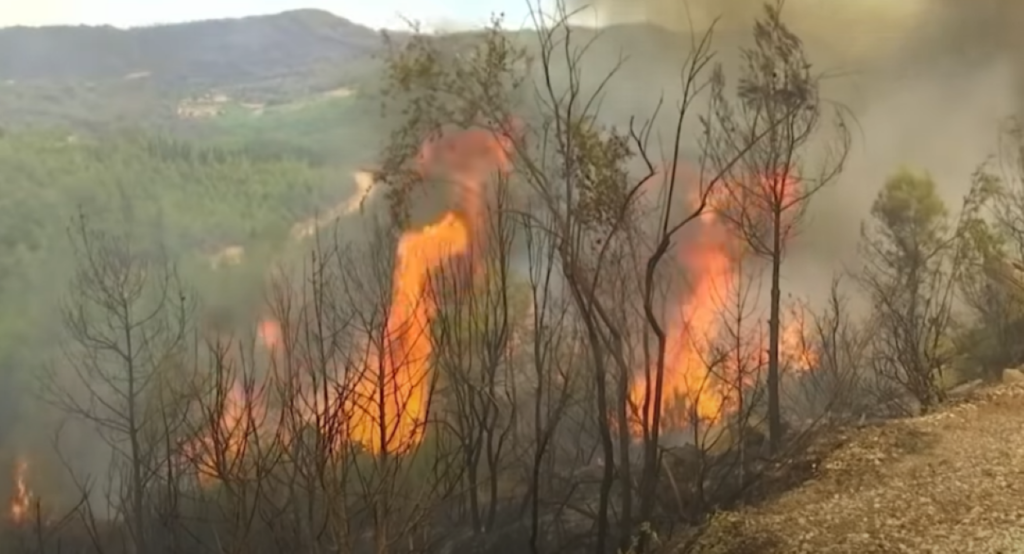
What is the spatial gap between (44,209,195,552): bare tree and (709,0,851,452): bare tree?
548 cm

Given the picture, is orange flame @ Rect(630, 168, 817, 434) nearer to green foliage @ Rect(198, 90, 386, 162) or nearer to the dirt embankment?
the dirt embankment

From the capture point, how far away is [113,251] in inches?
340

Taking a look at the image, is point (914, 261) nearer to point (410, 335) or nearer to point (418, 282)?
point (418, 282)

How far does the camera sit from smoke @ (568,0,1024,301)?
10352 mm

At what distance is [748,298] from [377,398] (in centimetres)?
447

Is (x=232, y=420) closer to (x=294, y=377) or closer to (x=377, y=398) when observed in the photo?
(x=294, y=377)

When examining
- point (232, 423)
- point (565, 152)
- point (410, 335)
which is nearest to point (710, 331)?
point (565, 152)

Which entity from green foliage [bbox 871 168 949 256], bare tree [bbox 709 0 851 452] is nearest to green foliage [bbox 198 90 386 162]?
bare tree [bbox 709 0 851 452]

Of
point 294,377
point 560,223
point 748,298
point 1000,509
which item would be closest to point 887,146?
point 748,298

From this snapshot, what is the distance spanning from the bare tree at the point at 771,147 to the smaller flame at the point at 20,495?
22.6 feet

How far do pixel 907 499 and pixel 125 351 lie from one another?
6.36 m

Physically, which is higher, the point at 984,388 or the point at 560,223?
the point at 560,223

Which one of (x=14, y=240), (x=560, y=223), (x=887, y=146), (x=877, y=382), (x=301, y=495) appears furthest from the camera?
(x=887, y=146)

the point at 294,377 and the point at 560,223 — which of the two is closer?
the point at 294,377
